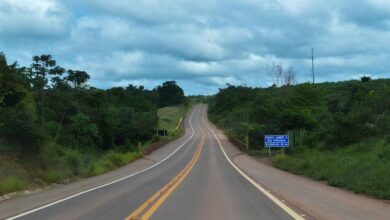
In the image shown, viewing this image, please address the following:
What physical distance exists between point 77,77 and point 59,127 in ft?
131

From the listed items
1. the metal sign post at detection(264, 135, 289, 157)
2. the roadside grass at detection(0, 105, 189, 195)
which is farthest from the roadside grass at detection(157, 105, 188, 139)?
the roadside grass at detection(0, 105, 189, 195)

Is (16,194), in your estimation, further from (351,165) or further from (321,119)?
(321,119)

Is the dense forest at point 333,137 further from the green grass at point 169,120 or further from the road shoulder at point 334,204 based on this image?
the green grass at point 169,120

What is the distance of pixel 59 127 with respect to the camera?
8694 cm

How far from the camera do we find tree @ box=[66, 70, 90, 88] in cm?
12411

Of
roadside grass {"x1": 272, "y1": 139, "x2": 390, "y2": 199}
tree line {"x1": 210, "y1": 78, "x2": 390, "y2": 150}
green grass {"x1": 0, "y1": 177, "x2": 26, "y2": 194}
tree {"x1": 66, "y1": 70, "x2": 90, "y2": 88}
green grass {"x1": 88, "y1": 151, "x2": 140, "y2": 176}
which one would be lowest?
green grass {"x1": 88, "y1": 151, "x2": 140, "y2": 176}

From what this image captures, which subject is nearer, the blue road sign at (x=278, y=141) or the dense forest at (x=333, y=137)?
the dense forest at (x=333, y=137)

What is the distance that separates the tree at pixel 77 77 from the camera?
124 m

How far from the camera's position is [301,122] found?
66375mm

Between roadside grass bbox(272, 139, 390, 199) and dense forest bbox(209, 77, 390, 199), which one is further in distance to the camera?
A: dense forest bbox(209, 77, 390, 199)

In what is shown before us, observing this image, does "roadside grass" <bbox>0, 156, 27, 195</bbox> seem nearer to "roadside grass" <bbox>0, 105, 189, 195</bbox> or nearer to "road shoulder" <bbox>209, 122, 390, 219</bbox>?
"roadside grass" <bbox>0, 105, 189, 195</bbox>

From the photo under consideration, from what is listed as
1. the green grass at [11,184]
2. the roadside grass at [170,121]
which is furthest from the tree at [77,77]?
the green grass at [11,184]

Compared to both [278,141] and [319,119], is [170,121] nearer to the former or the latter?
[319,119]

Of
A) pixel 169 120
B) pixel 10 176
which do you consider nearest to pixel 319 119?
pixel 10 176
